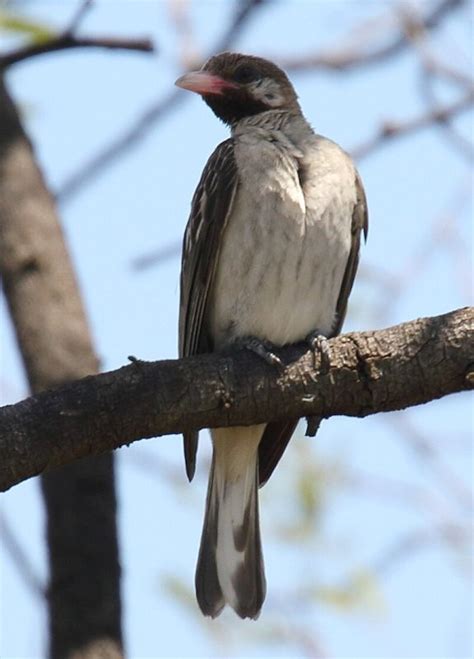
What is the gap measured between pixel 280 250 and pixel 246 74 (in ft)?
4.53

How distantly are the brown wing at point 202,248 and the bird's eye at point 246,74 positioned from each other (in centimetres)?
80

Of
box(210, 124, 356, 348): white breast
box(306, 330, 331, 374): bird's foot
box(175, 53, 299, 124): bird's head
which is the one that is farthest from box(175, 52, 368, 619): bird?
box(175, 53, 299, 124): bird's head

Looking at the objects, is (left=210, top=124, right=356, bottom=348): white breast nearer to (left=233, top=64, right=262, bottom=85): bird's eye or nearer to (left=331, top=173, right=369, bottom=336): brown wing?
(left=331, top=173, right=369, bottom=336): brown wing

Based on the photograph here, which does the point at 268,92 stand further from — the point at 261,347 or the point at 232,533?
the point at 232,533

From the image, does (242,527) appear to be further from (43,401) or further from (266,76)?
(266,76)

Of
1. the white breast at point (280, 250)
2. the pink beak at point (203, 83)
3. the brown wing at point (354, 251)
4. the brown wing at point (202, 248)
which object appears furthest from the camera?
the pink beak at point (203, 83)

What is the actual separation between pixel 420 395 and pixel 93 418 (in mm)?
950

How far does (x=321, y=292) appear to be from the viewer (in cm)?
457

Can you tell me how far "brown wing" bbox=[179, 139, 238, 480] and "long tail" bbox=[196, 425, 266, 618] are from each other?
0.38 m

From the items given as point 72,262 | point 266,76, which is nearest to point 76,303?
point 72,262

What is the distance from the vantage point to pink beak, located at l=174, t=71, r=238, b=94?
5371 millimetres

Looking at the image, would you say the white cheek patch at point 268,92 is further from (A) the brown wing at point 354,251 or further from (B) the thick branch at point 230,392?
(B) the thick branch at point 230,392

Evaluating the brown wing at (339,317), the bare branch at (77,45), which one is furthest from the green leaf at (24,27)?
the brown wing at (339,317)

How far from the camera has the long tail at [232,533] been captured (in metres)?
4.61
